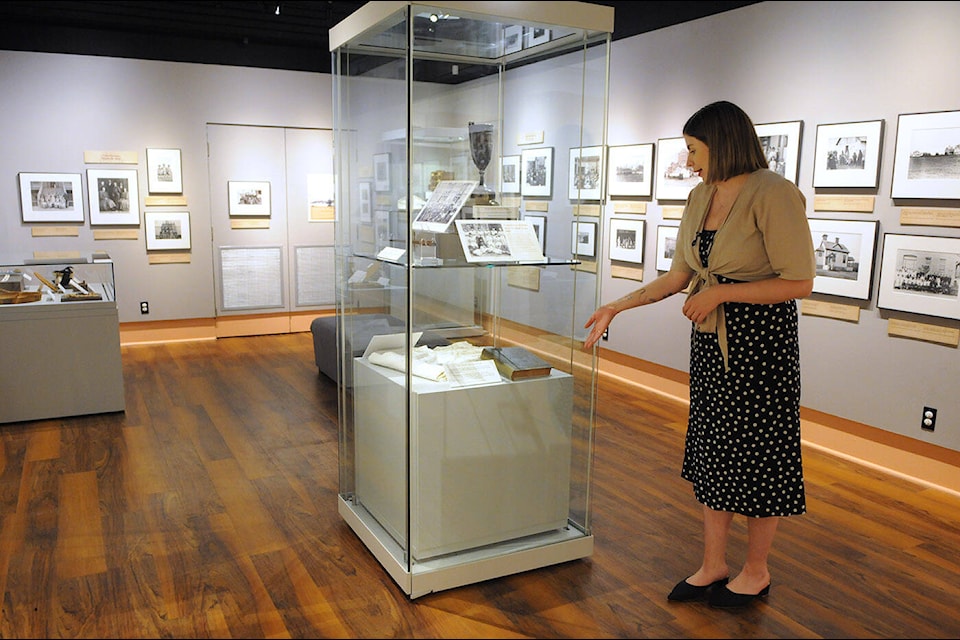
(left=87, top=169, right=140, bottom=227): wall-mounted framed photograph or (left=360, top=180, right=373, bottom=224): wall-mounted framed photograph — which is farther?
(left=87, top=169, right=140, bottom=227): wall-mounted framed photograph

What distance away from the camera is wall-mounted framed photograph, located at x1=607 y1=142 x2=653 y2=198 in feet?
21.5

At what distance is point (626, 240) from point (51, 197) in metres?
6.00

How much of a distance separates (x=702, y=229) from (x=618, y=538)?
164cm

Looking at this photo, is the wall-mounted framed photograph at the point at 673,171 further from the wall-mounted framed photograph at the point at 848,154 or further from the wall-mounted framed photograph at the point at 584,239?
the wall-mounted framed photograph at the point at 584,239

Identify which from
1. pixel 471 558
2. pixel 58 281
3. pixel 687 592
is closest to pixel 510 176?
pixel 471 558

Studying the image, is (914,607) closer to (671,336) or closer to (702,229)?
(702,229)

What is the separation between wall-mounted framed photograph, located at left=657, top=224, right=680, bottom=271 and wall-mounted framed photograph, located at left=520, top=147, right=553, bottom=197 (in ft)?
11.1

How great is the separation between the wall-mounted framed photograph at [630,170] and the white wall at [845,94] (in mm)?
347

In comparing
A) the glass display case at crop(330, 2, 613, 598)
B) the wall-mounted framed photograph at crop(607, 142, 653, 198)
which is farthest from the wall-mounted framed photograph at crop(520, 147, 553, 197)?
the wall-mounted framed photograph at crop(607, 142, 653, 198)

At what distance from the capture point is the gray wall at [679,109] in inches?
175

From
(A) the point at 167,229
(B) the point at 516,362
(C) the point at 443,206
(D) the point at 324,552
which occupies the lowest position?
(D) the point at 324,552

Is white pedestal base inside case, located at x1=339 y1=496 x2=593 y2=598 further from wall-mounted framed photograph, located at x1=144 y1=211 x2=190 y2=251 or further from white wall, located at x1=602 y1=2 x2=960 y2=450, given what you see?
wall-mounted framed photograph, located at x1=144 y1=211 x2=190 y2=251

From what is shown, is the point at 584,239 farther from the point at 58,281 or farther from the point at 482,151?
the point at 58,281

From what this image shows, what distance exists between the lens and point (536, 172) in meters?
3.16
